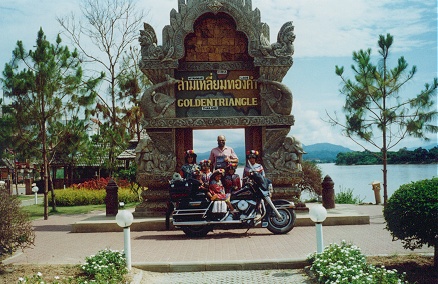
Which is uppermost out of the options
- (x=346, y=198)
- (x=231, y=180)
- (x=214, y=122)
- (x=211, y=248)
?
→ (x=214, y=122)

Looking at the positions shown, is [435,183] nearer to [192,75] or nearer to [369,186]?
[192,75]

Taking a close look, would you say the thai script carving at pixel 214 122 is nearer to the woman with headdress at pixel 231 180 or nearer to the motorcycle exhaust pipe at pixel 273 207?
the woman with headdress at pixel 231 180

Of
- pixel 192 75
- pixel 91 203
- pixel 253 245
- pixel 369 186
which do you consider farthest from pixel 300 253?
pixel 91 203

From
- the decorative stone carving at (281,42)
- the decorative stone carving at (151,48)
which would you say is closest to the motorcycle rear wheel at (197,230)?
the decorative stone carving at (151,48)

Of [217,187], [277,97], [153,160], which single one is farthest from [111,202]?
[277,97]

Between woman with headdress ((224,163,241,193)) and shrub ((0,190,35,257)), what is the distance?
475 centimetres

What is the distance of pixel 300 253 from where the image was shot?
819 centimetres

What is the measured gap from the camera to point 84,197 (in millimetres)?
22922

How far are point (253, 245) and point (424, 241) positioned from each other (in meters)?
3.35

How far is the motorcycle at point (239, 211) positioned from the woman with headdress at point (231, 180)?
52 cm

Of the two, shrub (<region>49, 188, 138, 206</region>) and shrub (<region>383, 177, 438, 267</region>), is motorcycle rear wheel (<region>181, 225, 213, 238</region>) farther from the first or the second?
shrub (<region>49, 188, 138, 206</region>)

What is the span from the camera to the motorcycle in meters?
10.3

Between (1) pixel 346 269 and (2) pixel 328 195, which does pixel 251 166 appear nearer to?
(2) pixel 328 195

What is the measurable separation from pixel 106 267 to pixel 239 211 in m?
4.22
